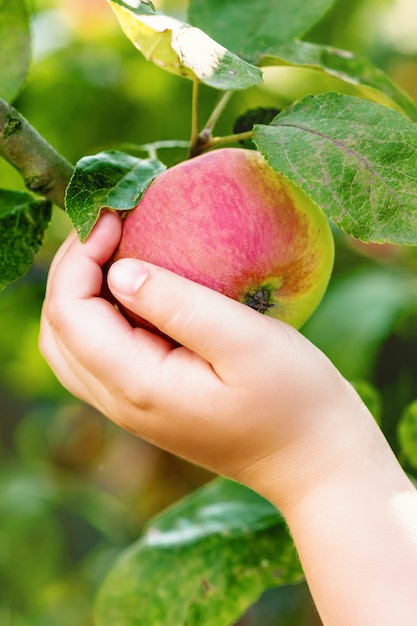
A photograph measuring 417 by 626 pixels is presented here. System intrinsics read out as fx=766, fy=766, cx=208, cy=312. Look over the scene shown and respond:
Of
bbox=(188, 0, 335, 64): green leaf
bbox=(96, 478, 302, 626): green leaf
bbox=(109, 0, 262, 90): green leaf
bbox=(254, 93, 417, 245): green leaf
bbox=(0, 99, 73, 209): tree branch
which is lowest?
bbox=(96, 478, 302, 626): green leaf

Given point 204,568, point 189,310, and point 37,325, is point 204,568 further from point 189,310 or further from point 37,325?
point 37,325

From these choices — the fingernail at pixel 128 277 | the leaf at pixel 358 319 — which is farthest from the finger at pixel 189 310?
the leaf at pixel 358 319

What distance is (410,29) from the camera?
1640mm

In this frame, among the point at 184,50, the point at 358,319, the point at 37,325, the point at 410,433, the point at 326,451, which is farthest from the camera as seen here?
the point at 37,325

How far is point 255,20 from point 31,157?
286 mm

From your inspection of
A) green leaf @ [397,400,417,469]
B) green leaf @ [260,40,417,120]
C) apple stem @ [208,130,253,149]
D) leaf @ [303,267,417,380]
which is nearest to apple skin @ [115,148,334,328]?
apple stem @ [208,130,253,149]

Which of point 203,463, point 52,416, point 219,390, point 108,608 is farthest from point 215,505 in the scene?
point 52,416

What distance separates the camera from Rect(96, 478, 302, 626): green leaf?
86cm

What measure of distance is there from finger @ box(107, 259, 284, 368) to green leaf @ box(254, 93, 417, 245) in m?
0.10

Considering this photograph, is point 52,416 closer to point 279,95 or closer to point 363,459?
point 279,95

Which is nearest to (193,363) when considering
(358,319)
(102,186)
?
(102,186)

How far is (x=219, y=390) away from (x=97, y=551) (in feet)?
4.37

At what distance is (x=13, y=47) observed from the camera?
2.50ft

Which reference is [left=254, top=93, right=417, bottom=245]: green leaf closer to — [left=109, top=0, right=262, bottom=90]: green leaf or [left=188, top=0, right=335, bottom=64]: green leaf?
[left=109, top=0, right=262, bottom=90]: green leaf
